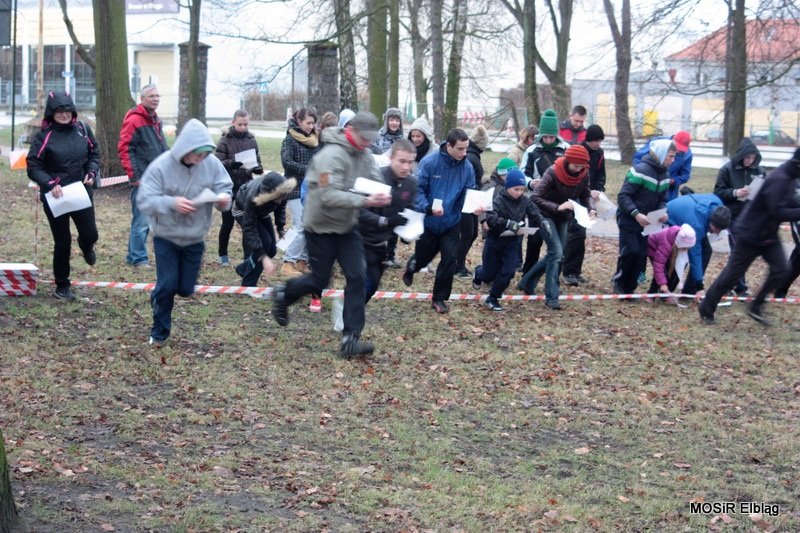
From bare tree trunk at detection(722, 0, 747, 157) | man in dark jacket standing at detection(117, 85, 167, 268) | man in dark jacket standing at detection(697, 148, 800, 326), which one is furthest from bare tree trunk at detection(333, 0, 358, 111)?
man in dark jacket standing at detection(697, 148, 800, 326)

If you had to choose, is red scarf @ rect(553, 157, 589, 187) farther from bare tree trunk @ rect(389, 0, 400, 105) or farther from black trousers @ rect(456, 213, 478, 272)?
bare tree trunk @ rect(389, 0, 400, 105)

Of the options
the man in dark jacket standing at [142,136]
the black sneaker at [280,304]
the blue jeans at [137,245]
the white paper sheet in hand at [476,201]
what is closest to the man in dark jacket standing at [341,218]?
the black sneaker at [280,304]

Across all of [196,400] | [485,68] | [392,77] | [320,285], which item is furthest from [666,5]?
[485,68]

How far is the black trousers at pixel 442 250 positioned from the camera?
33.5 feet

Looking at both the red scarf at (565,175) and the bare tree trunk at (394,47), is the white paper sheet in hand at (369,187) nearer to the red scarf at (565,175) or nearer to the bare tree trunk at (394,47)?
the red scarf at (565,175)

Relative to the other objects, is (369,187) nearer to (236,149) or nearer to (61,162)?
(61,162)

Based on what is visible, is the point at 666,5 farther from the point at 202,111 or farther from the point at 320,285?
the point at 320,285

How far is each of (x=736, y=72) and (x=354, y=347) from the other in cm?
1839

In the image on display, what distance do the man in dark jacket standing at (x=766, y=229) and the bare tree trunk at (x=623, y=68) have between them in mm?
18988

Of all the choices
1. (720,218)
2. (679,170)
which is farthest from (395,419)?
(679,170)

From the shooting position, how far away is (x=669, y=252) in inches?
457

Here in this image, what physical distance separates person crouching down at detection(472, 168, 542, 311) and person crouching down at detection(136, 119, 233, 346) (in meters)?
3.55

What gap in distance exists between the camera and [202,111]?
28.0 meters

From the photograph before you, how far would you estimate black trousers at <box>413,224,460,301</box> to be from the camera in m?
10.2
